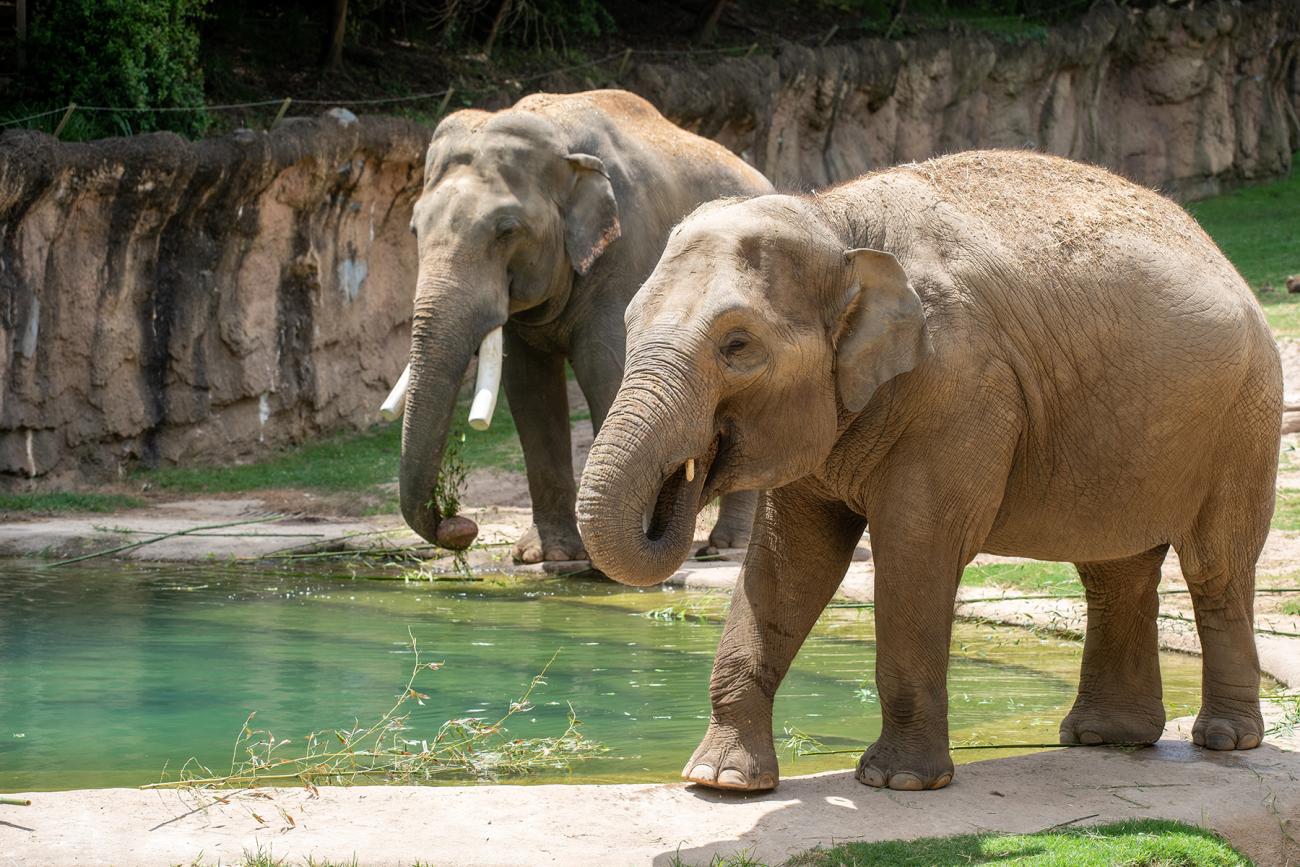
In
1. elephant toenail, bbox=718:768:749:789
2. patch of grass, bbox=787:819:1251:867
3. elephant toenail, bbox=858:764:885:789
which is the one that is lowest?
patch of grass, bbox=787:819:1251:867

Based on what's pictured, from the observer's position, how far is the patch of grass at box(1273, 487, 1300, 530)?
1010 cm

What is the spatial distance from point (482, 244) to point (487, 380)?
0.83 meters

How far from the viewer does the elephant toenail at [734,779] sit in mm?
5180

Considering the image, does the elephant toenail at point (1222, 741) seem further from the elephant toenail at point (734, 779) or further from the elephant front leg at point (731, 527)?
the elephant front leg at point (731, 527)

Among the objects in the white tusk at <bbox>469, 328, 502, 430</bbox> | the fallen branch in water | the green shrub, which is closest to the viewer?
the white tusk at <bbox>469, 328, 502, 430</bbox>

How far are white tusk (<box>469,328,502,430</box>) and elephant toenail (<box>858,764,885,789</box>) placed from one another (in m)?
3.64

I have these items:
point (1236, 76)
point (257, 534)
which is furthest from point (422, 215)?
point (1236, 76)

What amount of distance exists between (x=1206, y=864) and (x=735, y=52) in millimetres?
18532

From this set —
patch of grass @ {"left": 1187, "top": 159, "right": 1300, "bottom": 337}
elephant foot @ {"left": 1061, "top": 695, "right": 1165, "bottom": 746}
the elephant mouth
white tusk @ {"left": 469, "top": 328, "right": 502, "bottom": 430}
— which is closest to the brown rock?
white tusk @ {"left": 469, "top": 328, "right": 502, "bottom": 430}

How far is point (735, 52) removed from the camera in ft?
73.3

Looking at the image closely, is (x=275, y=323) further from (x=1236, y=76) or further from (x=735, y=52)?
(x=1236, y=76)

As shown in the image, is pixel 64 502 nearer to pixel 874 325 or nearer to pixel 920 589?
pixel 920 589

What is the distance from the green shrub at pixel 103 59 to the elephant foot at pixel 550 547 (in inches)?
230

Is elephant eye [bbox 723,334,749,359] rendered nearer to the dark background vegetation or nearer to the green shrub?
the dark background vegetation
